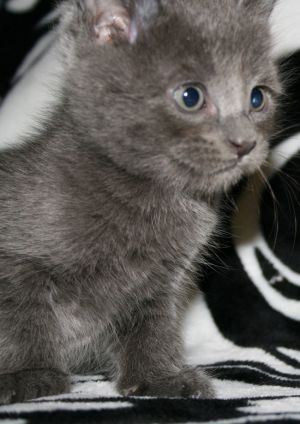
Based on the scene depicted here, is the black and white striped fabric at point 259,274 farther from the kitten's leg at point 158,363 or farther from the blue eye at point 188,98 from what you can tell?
the blue eye at point 188,98

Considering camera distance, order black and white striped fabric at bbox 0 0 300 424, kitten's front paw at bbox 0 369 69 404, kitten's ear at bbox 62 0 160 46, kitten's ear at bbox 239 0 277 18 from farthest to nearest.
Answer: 1. black and white striped fabric at bbox 0 0 300 424
2. kitten's ear at bbox 239 0 277 18
3. kitten's ear at bbox 62 0 160 46
4. kitten's front paw at bbox 0 369 69 404

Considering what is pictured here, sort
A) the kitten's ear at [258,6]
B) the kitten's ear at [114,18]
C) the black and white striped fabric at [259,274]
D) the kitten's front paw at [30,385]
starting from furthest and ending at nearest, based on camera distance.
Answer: the black and white striped fabric at [259,274] → the kitten's ear at [258,6] → the kitten's ear at [114,18] → the kitten's front paw at [30,385]

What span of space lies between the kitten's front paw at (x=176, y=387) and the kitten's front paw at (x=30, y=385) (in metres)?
0.15

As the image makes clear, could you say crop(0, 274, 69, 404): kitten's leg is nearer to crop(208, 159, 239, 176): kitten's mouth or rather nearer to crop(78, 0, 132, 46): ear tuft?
crop(208, 159, 239, 176): kitten's mouth

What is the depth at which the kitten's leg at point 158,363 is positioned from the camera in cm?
140

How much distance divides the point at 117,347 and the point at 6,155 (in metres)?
0.49

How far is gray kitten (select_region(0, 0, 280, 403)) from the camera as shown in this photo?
136 centimetres

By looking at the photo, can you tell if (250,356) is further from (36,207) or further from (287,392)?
(36,207)

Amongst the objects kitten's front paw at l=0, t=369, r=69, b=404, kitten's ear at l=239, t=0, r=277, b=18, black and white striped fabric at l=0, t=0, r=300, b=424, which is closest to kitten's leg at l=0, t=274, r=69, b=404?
kitten's front paw at l=0, t=369, r=69, b=404

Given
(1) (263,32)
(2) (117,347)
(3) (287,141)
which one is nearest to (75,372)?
(2) (117,347)

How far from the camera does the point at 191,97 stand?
1.36 m

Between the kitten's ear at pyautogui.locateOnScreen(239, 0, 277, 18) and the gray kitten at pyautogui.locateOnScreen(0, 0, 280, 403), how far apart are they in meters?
0.02

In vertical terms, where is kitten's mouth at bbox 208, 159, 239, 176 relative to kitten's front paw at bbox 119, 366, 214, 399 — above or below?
above

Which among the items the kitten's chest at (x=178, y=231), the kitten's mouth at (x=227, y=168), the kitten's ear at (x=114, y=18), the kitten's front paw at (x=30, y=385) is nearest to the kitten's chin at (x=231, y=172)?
the kitten's mouth at (x=227, y=168)
